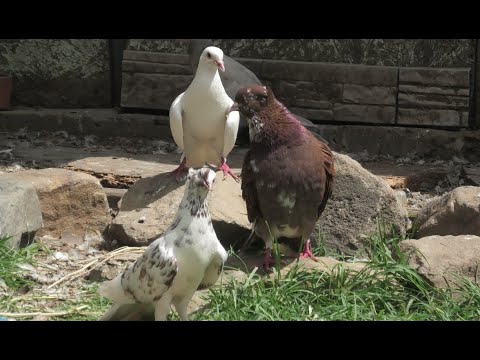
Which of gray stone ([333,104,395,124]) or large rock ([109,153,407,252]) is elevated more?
gray stone ([333,104,395,124])

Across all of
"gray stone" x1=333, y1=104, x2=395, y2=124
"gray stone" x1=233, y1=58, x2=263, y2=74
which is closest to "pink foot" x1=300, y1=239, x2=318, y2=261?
"gray stone" x1=333, y1=104, x2=395, y2=124

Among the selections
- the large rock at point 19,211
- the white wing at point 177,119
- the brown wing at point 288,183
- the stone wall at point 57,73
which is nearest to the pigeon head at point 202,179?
the brown wing at point 288,183

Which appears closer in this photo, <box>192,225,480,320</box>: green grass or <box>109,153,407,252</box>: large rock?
<box>192,225,480,320</box>: green grass

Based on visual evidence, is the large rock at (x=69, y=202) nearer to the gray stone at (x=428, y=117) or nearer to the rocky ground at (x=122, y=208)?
the rocky ground at (x=122, y=208)

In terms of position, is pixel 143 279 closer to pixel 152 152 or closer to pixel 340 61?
pixel 152 152

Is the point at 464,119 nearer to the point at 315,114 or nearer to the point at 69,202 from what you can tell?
the point at 315,114

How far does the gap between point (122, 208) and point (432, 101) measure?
416cm

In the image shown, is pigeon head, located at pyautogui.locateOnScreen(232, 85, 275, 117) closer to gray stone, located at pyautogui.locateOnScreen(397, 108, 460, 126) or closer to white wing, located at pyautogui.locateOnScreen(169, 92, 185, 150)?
white wing, located at pyautogui.locateOnScreen(169, 92, 185, 150)

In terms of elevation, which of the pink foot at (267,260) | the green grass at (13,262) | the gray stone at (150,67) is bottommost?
the green grass at (13,262)

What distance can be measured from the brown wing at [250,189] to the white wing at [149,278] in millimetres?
1239

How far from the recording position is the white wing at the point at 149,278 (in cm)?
378

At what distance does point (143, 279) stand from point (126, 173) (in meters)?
3.49

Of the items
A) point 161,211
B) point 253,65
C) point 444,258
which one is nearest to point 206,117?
point 161,211

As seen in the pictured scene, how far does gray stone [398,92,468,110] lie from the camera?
8.84 m
